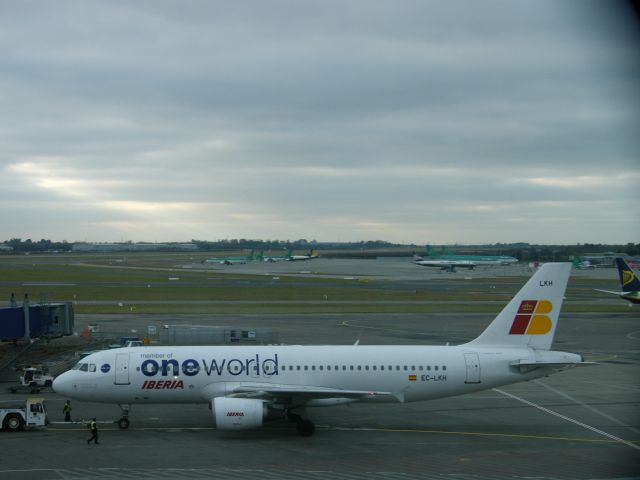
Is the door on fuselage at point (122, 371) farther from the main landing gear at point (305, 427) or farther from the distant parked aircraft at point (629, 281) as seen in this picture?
the distant parked aircraft at point (629, 281)

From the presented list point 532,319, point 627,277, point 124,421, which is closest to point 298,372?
point 124,421

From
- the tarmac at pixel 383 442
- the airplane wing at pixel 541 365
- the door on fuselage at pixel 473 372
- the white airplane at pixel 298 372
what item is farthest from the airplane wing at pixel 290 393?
the airplane wing at pixel 541 365

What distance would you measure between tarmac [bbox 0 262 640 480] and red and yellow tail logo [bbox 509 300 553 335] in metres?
4.53

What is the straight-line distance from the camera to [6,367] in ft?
153

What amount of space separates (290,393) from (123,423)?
327 inches

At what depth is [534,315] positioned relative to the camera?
3444 centimetres

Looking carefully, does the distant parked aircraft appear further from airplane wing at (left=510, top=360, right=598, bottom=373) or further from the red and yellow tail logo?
airplane wing at (left=510, top=360, right=598, bottom=373)

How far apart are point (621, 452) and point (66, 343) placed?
152ft

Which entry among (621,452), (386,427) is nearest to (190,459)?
(386,427)

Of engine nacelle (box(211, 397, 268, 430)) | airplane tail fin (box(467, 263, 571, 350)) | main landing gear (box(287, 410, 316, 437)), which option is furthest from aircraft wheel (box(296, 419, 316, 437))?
airplane tail fin (box(467, 263, 571, 350))

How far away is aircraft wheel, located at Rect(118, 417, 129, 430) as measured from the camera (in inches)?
1302

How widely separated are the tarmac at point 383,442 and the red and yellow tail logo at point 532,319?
4.53 meters

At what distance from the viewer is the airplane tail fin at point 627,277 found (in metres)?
81.6

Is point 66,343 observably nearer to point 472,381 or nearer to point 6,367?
point 6,367
